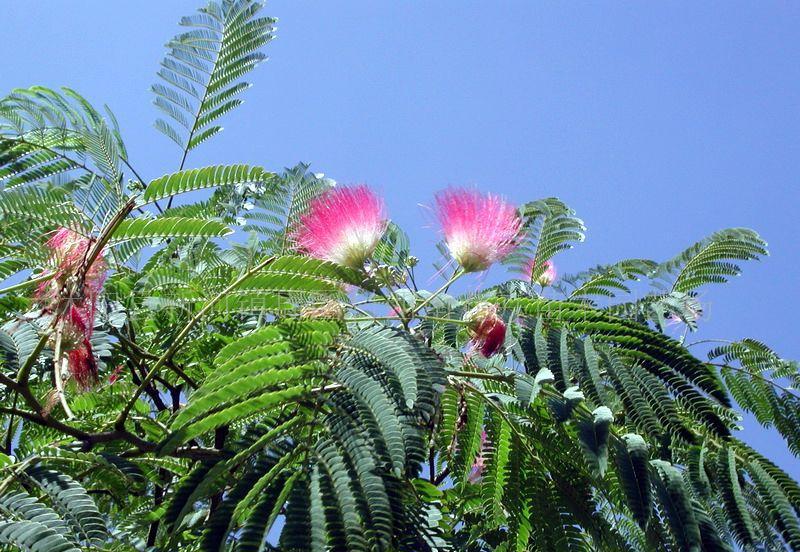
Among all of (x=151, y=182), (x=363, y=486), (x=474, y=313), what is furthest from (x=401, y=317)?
(x=151, y=182)

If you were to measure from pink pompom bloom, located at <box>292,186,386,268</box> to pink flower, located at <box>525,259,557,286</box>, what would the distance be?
143 cm

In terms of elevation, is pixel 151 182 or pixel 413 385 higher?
pixel 151 182

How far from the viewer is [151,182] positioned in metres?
2.36

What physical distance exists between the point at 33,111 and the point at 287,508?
1.67 meters

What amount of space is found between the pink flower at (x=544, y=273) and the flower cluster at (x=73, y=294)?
179 cm

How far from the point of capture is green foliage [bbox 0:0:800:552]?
1.97 m

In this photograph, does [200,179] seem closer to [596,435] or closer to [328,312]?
[328,312]

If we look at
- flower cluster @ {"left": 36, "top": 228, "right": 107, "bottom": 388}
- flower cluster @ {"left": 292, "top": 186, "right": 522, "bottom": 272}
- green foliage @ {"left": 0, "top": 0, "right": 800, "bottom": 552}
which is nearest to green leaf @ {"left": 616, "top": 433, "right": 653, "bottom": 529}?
green foliage @ {"left": 0, "top": 0, "right": 800, "bottom": 552}

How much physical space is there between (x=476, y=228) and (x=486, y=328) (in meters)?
0.27

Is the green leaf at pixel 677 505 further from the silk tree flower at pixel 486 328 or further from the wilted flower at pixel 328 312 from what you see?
the wilted flower at pixel 328 312

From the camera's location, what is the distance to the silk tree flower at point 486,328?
7.84 feet

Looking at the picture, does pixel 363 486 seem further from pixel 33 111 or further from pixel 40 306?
pixel 33 111

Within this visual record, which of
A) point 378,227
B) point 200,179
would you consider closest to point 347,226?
point 378,227

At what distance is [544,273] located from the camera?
3.86 m
